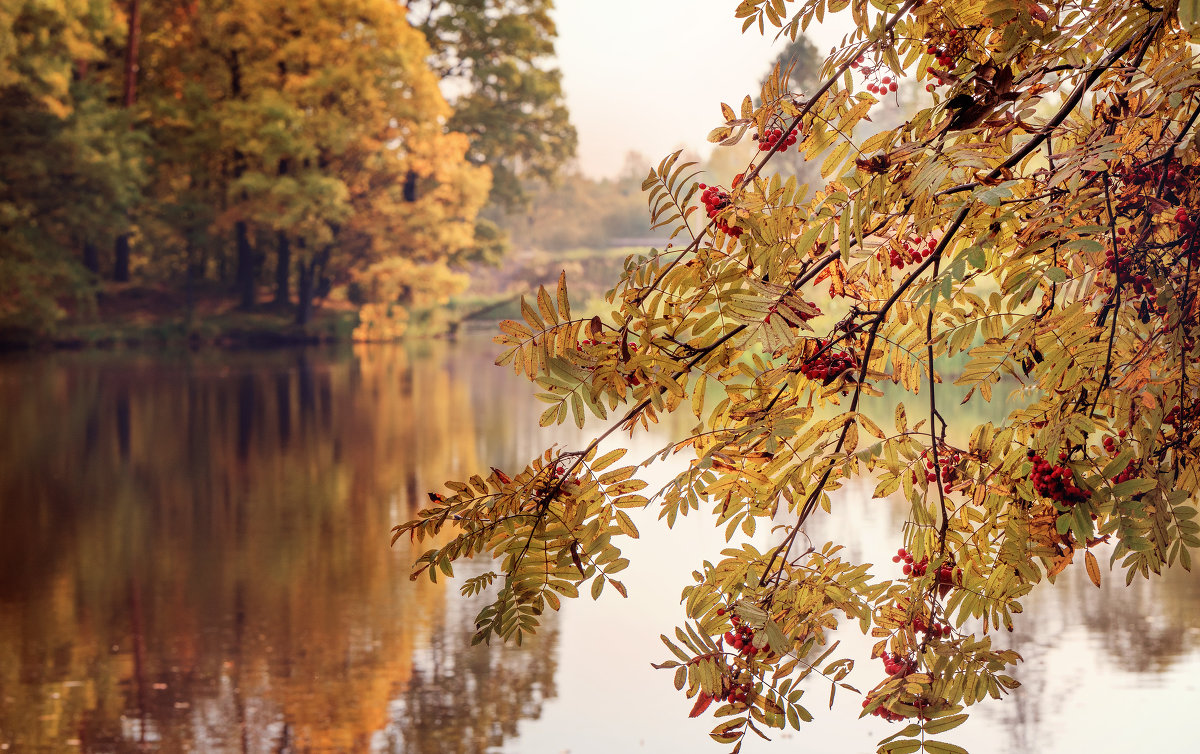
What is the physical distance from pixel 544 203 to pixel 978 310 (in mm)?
24585

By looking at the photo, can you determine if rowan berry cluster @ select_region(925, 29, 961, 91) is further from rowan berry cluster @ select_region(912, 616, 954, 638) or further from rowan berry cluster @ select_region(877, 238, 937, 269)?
rowan berry cluster @ select_region(912, 616, 954, 638)

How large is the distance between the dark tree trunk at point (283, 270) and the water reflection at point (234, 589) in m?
8.94

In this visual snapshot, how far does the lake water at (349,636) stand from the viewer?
3092mm

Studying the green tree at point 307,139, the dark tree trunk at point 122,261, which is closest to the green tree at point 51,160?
the green tree at point 307,139

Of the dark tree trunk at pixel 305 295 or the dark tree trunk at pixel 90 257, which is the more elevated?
the dark tree trunk at pixel 90 257

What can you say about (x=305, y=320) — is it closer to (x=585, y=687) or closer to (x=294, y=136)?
(x=294, y=136)

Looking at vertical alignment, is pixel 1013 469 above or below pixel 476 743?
above

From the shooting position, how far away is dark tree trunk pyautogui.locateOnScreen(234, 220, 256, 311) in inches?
708

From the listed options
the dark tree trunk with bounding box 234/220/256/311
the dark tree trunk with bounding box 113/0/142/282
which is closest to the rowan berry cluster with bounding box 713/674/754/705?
the dark tree trunk with bounding box 234/220/256/311

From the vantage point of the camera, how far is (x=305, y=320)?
58.9 ft

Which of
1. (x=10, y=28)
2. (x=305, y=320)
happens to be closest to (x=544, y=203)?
(x=305, y=320)

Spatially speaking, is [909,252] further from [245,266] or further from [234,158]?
[234,158]

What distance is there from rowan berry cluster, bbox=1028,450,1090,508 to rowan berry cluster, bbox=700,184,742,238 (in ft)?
1.13

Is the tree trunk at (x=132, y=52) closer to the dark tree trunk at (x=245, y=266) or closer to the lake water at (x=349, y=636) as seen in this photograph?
the dark tree trunk at (x=245, y=266)
